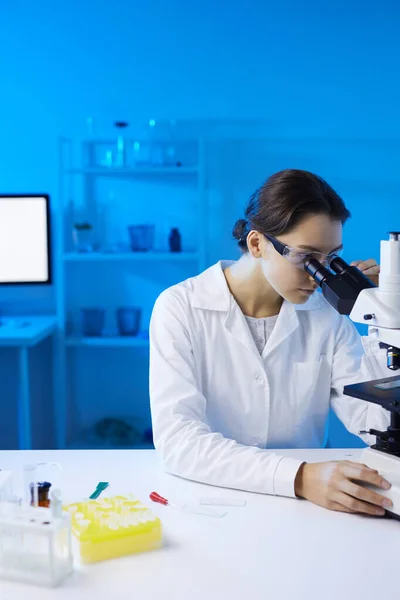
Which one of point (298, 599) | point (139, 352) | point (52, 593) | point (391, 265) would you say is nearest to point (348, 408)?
point (391, 265)

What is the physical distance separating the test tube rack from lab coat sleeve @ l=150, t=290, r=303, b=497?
421 millimetres

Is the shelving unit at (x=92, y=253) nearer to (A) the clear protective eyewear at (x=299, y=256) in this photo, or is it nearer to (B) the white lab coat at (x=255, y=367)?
(B) the white lab coat at (x=255, y=367)

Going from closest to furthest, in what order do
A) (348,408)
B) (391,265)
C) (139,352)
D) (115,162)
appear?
(391,265) < (348,408) < (115,162) < (139,352)

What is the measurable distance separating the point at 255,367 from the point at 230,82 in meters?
2.25

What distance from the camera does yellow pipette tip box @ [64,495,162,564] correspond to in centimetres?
115

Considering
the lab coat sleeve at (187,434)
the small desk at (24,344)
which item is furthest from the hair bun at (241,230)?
the small desk at (24,344)

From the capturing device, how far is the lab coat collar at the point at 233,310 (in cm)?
184

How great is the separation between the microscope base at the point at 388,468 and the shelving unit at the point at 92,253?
2.19 meters

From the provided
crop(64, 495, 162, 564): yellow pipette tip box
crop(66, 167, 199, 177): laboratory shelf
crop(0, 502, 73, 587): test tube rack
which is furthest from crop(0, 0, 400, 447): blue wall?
crop(0, 502, 73, 587): test tube rack

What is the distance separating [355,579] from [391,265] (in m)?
0.51

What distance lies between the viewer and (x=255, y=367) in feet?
6.00

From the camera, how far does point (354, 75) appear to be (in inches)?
144

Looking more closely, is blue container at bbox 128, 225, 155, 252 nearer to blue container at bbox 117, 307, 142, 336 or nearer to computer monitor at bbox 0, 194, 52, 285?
blue container at bbox 117, 307, 142, 336

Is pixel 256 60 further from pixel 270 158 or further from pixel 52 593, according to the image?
pixel 52 593
